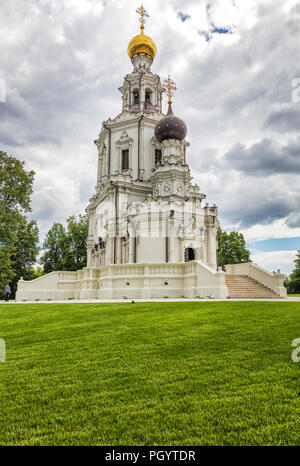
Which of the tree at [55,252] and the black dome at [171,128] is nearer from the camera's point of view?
the black dome at [171,128]

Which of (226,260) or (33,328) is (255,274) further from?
(226,260)

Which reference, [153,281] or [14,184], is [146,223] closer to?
[153,281]

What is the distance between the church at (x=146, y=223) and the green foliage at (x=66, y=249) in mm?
9437

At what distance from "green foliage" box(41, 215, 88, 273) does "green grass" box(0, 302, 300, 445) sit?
4092 cm

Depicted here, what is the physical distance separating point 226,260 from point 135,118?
91.2 ft

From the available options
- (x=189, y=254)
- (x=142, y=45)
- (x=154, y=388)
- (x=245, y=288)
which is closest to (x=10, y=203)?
(x=189, y=254)

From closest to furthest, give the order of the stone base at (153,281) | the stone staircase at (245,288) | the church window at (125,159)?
1. the stone base at (153,281)
2. the stone staircase at (245,288)
3. the church window at (125,159)

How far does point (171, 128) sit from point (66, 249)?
25.9 m

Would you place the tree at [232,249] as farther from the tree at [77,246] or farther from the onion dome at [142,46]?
the onion dome at [142,46]

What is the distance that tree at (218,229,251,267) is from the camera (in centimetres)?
4922

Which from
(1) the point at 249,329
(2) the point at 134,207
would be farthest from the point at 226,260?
(1) the point at 249,329

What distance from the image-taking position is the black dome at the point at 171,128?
105 ft

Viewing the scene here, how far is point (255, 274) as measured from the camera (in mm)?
21781

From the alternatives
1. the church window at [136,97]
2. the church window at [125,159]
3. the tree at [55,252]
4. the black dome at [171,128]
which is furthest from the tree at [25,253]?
the church window at [136,97]
